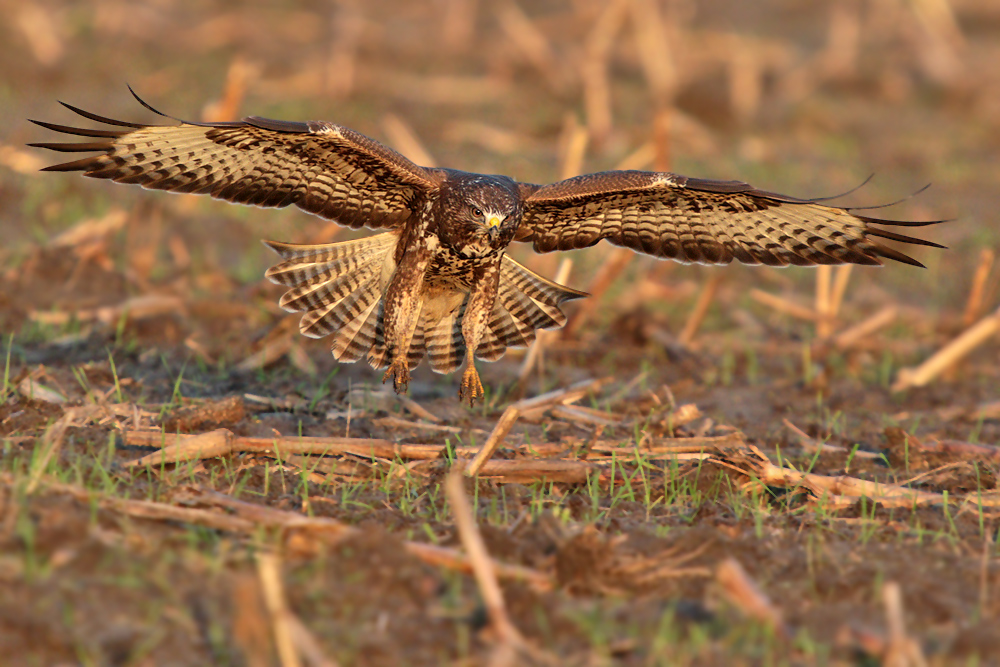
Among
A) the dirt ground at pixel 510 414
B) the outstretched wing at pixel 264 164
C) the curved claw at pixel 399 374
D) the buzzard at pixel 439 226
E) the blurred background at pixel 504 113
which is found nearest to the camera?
the dirt ground at pixel 510 414

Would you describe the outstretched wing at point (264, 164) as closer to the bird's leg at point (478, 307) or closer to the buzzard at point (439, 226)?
the buzzard at point (439, 226)

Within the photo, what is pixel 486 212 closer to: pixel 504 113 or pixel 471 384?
pixel 471 384

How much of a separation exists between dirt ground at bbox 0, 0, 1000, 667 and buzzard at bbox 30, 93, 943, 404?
37 cm

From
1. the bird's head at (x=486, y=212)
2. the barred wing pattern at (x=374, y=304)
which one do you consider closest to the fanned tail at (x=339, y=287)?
the barred wing pattern at (x=374, y=304)

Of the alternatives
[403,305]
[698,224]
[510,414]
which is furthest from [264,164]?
[698,224]

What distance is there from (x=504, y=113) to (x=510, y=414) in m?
9.59

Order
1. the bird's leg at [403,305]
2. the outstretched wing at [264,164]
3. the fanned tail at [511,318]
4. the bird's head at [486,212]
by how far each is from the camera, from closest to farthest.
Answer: the outstretched wing at [264,164]
the bird's head at [486,212]
the bird's leg at [403,305]
the fanned tail at [511,318]

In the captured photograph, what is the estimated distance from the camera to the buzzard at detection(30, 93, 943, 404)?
5176mm

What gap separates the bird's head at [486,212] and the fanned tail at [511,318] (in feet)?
1.99

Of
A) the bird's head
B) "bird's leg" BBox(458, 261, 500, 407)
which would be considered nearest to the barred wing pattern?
"bird's leg" BBox(458, 261, 500, 407)

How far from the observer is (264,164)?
17.4 ft

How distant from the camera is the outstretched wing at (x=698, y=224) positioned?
5434 mm

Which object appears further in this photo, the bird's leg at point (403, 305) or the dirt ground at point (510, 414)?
the bird's leg at point (403, 305)

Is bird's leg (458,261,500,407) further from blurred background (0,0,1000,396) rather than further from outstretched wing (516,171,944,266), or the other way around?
blurred background (0,0,1000,396)
